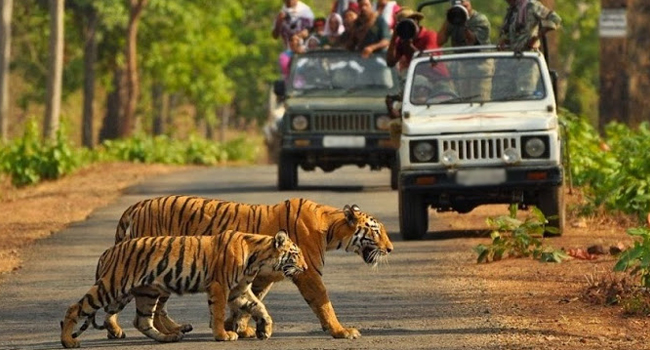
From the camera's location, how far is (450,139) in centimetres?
1848

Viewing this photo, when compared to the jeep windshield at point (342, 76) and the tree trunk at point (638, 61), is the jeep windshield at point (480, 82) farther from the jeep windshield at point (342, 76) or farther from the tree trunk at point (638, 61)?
the tree trunk at point (638, 61)

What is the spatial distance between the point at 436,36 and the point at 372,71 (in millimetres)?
3974

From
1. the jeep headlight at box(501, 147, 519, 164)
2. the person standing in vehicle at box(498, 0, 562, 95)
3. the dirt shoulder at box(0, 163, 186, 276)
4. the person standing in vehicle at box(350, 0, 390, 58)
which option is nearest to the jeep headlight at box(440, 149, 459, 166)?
the jeep headlight at box(501, 147, 519, 164)

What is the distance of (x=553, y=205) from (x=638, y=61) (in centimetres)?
1238

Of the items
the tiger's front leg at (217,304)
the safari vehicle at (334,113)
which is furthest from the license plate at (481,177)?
the safari vehicle at (334,113)

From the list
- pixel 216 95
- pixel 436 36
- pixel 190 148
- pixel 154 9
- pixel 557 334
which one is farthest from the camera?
pixel 216 95

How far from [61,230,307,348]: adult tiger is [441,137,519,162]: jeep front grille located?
6.82m

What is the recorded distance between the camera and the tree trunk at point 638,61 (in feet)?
99.7

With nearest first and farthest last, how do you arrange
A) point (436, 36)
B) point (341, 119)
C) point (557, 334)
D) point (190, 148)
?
point (557, 334) < point (436, 36) < point (341, 119) < point (190, 148)

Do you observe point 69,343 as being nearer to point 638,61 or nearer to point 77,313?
point 77,313

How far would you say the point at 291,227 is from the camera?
1240 cm

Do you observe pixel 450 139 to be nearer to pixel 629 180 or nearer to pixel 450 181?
pixel 450 181

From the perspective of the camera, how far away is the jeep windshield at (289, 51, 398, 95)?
2597cm

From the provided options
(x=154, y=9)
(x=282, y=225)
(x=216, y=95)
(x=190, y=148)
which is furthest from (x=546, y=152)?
(x=216, y=95)
